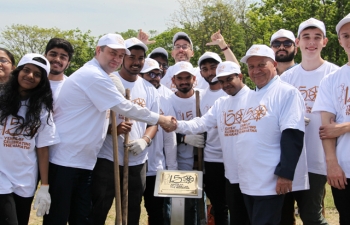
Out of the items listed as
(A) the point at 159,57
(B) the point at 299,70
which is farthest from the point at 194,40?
(B) the point at 299,70

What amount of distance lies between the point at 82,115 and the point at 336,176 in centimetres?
268

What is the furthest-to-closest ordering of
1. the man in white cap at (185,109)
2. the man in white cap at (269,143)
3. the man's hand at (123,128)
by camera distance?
the man in white cap at (185,109), the man's hand at (123,128), the man in white cap at (269,143)

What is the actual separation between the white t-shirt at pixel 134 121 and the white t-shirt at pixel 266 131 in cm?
145

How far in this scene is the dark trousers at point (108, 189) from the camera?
15.4 ft

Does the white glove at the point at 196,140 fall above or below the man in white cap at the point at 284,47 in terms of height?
below

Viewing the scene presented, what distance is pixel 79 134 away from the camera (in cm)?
425

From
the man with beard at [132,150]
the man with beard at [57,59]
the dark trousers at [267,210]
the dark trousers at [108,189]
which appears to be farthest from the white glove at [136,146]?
the dark trousers at [267,210]

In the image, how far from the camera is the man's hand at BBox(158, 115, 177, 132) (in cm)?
496

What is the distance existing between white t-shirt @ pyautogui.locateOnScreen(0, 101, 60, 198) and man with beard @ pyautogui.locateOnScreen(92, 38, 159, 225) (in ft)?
2.92

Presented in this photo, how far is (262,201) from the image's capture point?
157 inches

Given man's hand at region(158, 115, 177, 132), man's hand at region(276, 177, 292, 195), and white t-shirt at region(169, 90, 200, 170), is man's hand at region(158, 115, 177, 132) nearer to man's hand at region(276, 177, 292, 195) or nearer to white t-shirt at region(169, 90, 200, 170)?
white t-shirt at region(169, 90, 200, 170)

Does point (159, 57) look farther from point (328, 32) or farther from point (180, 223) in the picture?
point (328, 32)

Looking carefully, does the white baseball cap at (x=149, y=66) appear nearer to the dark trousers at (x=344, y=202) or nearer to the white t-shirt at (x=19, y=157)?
the white t-shirt at (x=19, y=157)

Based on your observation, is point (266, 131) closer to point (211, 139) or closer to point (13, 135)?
point (211, 139)
